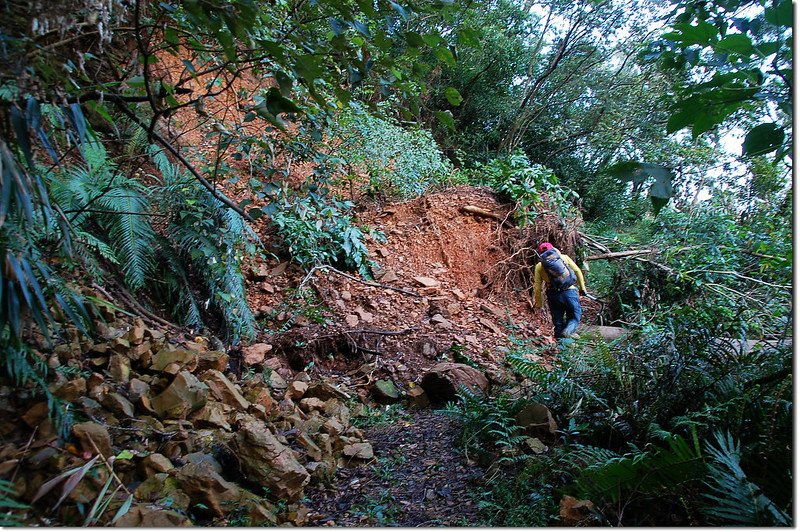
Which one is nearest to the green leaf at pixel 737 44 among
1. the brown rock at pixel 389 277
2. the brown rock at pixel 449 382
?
the brown rock at pixel 449 382

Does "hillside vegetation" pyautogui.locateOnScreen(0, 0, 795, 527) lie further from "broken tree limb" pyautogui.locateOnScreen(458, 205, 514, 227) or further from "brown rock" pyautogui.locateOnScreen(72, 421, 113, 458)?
"broken tree limb" pyautogui.locateOnScreen(458, 205, 514, 227)

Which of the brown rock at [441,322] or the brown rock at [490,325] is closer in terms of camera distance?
the brown rock at [441,322]

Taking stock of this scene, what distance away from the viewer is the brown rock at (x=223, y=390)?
2877 mm

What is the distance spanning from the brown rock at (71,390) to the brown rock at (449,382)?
2.47 metres

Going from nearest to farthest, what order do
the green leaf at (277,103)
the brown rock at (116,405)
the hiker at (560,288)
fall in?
the green leaf at (277,103) < the brown rock at (116,405) < the hiker at (560,288)

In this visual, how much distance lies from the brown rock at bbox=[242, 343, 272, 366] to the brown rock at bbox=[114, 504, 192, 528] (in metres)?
2.09

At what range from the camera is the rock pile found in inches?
70.7

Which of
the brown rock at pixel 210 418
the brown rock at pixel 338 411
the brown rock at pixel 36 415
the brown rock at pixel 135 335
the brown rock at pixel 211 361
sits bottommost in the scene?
the brown rock at pixel 338 411

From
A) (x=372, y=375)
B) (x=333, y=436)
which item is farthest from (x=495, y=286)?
(x=333, y=436)

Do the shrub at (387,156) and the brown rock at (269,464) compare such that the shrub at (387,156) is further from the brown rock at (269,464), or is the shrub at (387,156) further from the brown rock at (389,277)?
the brown rock at (269,464)

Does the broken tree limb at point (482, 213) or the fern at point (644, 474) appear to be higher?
the broken tree limb at point (482, 213)

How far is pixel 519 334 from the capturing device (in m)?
6.01

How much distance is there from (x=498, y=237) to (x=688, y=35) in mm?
5894

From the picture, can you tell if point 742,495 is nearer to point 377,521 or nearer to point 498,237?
point 377,521
